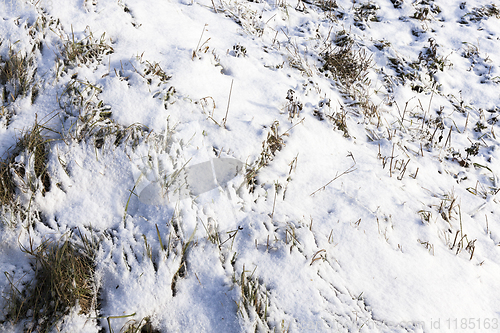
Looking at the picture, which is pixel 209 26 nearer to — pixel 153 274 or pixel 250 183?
pixel 250 183

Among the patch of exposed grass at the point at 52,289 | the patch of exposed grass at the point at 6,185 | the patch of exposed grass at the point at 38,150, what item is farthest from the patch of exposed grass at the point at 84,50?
the patch of exposed grass at the point at 52,289

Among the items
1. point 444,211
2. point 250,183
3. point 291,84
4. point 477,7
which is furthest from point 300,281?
point 477,7

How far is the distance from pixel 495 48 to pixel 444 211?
10.7ft

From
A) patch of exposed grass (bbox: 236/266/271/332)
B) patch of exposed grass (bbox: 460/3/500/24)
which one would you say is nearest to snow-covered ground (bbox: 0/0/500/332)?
patch of exposed grass (bbox: 236/266/271/332)

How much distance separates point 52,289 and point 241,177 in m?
1.30

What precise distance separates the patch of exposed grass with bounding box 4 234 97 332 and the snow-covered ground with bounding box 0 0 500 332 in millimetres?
38

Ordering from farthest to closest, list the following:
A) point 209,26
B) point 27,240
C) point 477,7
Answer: point 477,7
point 209,26
point 27,240

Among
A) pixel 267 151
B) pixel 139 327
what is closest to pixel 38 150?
pixel 139 327

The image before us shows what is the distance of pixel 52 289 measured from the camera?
1.59 meters

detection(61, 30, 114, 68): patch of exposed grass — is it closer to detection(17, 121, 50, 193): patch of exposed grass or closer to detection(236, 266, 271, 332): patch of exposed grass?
detection(17, 121, 50, 193): patch of exposed grass

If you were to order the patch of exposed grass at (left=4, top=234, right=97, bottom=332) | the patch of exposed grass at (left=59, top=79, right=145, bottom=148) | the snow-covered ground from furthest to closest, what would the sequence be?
the patch of exposed grass at (left=59, top=79, right=145, bottom=148) < the snow-covered ground < the patch of exposed grass at (left=4, top=234, right=97, bottom=332)

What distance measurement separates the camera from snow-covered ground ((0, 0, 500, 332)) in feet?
5.71

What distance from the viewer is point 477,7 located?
4801 mm

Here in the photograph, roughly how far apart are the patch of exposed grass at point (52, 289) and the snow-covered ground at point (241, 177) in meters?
0.04
